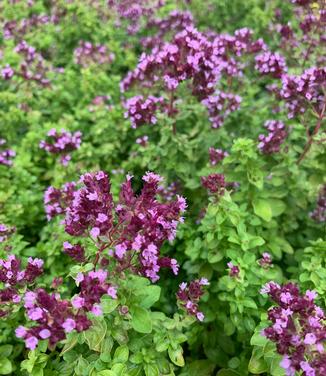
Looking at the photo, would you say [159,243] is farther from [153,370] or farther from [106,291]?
[153,370]

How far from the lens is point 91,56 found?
5.21m

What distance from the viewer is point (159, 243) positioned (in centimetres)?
236

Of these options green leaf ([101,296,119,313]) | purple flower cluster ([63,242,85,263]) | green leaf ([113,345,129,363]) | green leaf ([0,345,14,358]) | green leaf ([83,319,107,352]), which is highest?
purple flower cluster ([63,242,85,263])

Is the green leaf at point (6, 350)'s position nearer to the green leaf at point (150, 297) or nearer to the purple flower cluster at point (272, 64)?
the green leaf at point (150, 297)

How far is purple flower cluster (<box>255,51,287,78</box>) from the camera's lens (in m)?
3.97

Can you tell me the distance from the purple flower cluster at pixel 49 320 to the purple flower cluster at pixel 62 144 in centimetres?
206

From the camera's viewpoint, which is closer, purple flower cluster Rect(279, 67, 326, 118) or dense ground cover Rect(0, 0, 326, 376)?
dense ground cover Rect(0, 0, 326, 376)

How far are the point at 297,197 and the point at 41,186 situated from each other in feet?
7.43

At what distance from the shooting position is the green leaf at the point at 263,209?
10.8 feet

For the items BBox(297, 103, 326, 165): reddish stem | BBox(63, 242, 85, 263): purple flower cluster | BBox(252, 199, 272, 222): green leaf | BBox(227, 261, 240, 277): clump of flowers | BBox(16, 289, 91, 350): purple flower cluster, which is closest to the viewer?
BBox(16, 289, 91, 350): purple flower cluster

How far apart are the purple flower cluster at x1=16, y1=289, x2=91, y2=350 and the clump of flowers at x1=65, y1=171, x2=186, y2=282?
37cm

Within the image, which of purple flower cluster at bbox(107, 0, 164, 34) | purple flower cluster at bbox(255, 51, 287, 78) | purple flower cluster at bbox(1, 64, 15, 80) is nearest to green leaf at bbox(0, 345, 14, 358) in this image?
purple flower cluster at bbox(1, 64, 15, 80)

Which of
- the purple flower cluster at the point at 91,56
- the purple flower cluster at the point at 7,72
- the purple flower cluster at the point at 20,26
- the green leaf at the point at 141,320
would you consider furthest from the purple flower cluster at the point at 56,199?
the purple flower cluster at the point at 20,26

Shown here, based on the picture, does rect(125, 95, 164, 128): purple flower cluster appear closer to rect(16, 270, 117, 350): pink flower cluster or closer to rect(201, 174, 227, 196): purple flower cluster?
rect(201, 174, 227, 196): purple flower cluster
